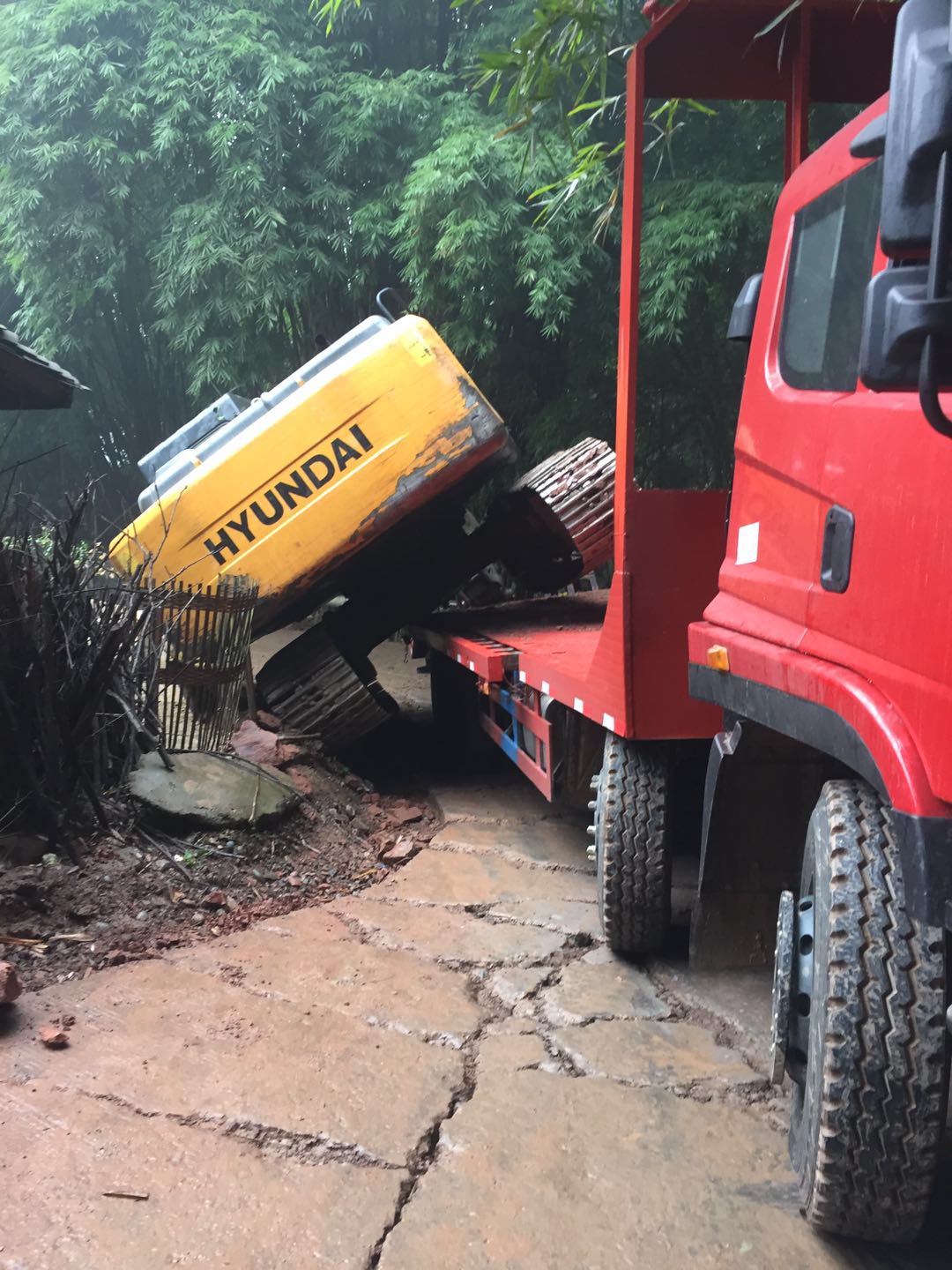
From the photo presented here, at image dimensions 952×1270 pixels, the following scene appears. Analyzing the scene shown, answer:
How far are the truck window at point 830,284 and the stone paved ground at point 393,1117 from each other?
184 centimetres

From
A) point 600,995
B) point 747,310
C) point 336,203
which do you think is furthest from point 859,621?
point 336,203

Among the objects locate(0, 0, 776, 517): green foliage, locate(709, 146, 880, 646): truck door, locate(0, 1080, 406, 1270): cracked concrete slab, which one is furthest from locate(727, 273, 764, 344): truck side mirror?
locate(0, 0, 776, 517): green foliage

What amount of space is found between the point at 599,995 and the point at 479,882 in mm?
1247

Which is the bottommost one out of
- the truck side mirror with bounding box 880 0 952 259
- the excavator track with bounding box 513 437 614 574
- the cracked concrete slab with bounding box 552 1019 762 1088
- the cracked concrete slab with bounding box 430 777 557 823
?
the cracked concrete slab with bounding box 430 777 557 823

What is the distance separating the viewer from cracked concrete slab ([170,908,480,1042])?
3445 mm

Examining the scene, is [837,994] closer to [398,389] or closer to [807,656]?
[807,656]

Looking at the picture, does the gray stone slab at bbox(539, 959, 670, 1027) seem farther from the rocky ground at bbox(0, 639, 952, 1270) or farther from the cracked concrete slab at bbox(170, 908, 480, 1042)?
the cracked concrete slab at bbox(170, 908, 480, 1042)

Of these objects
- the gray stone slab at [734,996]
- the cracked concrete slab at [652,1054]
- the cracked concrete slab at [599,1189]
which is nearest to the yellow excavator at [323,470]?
the gray stone slab at [734,996]

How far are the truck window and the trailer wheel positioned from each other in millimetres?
961

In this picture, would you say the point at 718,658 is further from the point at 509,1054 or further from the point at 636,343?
the point at 509,1054

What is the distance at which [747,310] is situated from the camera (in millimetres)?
2992

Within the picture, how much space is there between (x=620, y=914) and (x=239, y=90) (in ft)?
32.4

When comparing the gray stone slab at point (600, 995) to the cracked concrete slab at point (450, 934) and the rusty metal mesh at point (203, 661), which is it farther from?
the rusty metal mesh at point (203, 661)

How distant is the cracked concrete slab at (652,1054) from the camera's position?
3072mm
